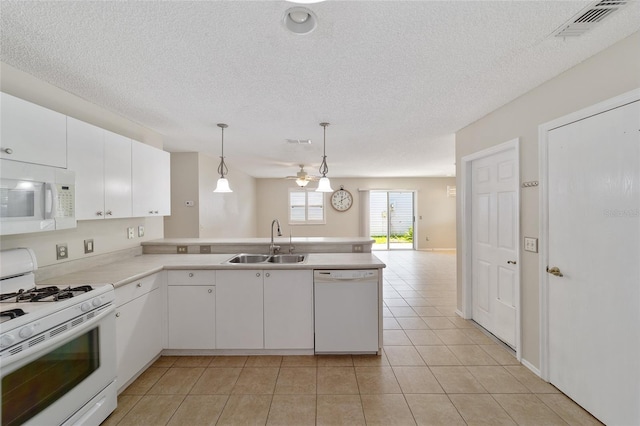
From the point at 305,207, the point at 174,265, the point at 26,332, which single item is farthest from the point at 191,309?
the point at 305,207

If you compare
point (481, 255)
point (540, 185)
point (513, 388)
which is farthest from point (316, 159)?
point (513, 388)

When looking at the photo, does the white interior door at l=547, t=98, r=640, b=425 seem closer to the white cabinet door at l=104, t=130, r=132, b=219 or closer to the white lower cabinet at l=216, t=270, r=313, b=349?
the white lower cabinet at l=216, t=270, r=313, b=349

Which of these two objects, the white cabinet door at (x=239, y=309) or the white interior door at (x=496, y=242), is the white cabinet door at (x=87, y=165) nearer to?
the white cabinet door at (x=239, y=309)

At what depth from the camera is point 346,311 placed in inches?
102

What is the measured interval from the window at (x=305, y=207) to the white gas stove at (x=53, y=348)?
270 inches

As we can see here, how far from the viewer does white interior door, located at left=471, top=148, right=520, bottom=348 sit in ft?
8.61

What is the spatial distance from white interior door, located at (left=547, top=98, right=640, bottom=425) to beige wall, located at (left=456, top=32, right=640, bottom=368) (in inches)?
5.9

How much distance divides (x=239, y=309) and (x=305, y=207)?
620 cm

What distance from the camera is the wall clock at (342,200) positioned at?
338 inches

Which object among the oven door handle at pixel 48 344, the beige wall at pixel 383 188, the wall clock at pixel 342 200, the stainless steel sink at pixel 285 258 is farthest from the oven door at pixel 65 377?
the wall clock at pixel 342 200

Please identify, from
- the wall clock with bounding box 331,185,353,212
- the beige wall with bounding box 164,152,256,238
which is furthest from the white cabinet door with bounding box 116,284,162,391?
the wall clock with bounding box 331,185,353,212

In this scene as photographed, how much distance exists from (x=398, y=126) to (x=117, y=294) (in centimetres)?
325

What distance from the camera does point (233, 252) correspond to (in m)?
3.26

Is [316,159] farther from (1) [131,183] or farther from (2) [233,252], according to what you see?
(1) [131,183]
